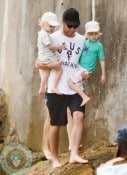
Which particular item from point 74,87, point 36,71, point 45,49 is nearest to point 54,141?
point 74,87

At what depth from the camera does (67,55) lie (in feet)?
21.7

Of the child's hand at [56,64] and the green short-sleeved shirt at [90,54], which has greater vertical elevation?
the green short-sleeved shirt at [90,54]

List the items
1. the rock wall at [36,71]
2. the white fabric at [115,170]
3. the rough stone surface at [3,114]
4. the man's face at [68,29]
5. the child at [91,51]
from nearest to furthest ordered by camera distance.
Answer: the white fabric at [115,170] → the man's face at [68,29] → the child at [91,51] → the rock wall at [36,71] → the rough stone surface at [3,114]

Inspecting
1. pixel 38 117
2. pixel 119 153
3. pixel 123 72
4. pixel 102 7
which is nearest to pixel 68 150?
pixel 38 117

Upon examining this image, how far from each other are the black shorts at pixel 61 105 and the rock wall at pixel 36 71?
108cm

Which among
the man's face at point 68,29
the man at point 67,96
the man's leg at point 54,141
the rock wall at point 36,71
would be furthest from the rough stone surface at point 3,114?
the man's face at point 68,29

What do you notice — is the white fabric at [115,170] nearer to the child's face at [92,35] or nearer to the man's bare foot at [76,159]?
the man's bare foot at [76,159]

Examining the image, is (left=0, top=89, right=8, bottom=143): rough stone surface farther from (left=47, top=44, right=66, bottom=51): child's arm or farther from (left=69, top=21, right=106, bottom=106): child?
(left=47, top=44, right=66, bottom=51): child's arm

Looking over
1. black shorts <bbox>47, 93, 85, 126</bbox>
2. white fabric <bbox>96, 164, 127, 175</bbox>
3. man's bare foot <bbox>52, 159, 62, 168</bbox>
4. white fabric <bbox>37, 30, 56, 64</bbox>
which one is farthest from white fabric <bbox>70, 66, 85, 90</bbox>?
white fabric <bbox>96, 164, 127, 175</bbox>

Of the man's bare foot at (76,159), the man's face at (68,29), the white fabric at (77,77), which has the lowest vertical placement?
the man's bare foot at (76,159)

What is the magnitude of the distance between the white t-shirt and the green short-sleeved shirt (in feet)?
0.26

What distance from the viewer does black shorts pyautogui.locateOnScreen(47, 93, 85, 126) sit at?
6.62m

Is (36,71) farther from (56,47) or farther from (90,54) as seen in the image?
(56,47)

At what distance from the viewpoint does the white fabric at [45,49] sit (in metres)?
6.53
